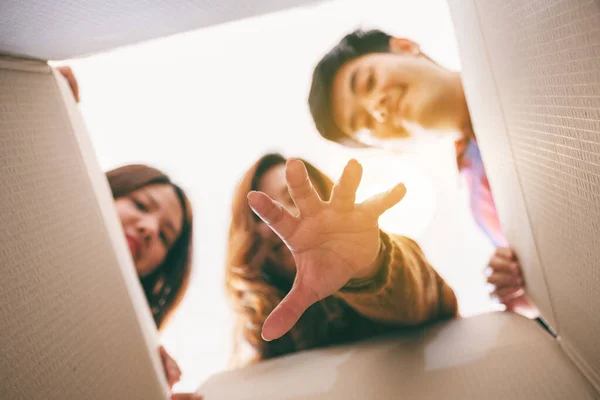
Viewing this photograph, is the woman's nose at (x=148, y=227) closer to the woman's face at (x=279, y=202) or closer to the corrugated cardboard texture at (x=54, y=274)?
the woman's face at (x=279, y=202)

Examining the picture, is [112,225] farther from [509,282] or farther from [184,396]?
[509,282]

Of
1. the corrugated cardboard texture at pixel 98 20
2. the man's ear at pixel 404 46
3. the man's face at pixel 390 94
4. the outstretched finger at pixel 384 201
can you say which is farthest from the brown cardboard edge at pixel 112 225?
the man's ear at pixel 404 46

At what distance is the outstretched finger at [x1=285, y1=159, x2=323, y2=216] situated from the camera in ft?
3.66

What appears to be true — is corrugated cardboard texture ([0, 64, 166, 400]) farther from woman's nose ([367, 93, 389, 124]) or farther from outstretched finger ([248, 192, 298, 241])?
woman's nose ([367, 93, 389, 124])

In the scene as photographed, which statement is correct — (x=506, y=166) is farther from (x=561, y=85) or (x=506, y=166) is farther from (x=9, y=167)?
(x=9, y=167)

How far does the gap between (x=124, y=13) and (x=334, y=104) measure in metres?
0.76

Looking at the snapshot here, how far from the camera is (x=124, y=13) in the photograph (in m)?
0.92

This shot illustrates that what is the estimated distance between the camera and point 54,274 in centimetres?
91

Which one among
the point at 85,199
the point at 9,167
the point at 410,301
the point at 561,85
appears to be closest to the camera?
the point at 561,85

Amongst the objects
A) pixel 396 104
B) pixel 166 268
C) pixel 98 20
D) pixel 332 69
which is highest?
pixel 98 20

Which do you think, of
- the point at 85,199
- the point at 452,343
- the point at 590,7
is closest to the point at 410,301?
the point at 452,343

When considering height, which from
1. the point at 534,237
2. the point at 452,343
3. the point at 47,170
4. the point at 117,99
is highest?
the point at 117,99

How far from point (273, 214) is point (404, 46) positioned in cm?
68

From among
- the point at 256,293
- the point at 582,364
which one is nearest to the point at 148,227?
the point at 256,293
